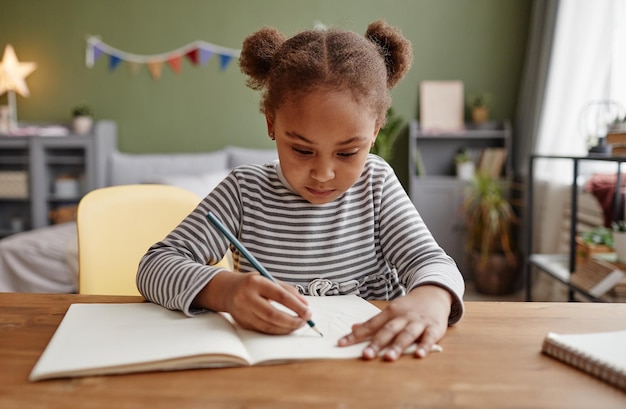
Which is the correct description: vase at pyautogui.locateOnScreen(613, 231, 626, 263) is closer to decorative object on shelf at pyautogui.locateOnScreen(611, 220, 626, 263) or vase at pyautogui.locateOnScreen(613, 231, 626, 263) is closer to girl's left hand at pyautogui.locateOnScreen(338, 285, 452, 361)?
decorative object on shelf at pyautogui.locateOnScreen(611, 220, 626, 263)

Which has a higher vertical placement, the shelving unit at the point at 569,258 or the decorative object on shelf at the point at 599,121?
the decorative object on shelf at the point at 599,121

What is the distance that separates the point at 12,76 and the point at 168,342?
430cm

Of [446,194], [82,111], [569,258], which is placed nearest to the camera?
[569,258]

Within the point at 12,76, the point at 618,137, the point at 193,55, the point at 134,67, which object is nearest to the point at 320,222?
the point at 618,137

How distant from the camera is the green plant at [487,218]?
3.70 meters

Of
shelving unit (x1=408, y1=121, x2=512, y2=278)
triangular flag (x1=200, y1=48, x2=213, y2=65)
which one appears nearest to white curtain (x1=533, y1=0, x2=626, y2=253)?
shelving unit (x1=408, y1=121, x2=512, y2=278)

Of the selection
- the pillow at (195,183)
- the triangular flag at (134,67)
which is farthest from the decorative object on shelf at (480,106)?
the triangular flag at (134,67)

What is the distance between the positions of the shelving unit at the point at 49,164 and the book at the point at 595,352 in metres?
3.87

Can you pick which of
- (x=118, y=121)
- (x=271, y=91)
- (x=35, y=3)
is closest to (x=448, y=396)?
(x=271, y=91)

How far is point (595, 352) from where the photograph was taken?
663 millimetres

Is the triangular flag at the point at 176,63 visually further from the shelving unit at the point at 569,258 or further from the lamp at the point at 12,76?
the shelving unit at the point at 569,258

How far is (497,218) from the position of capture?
3.67 meters

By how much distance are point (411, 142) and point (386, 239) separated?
3115 mm

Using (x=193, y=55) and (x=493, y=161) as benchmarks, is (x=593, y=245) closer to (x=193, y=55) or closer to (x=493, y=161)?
(x=493, y=161)
